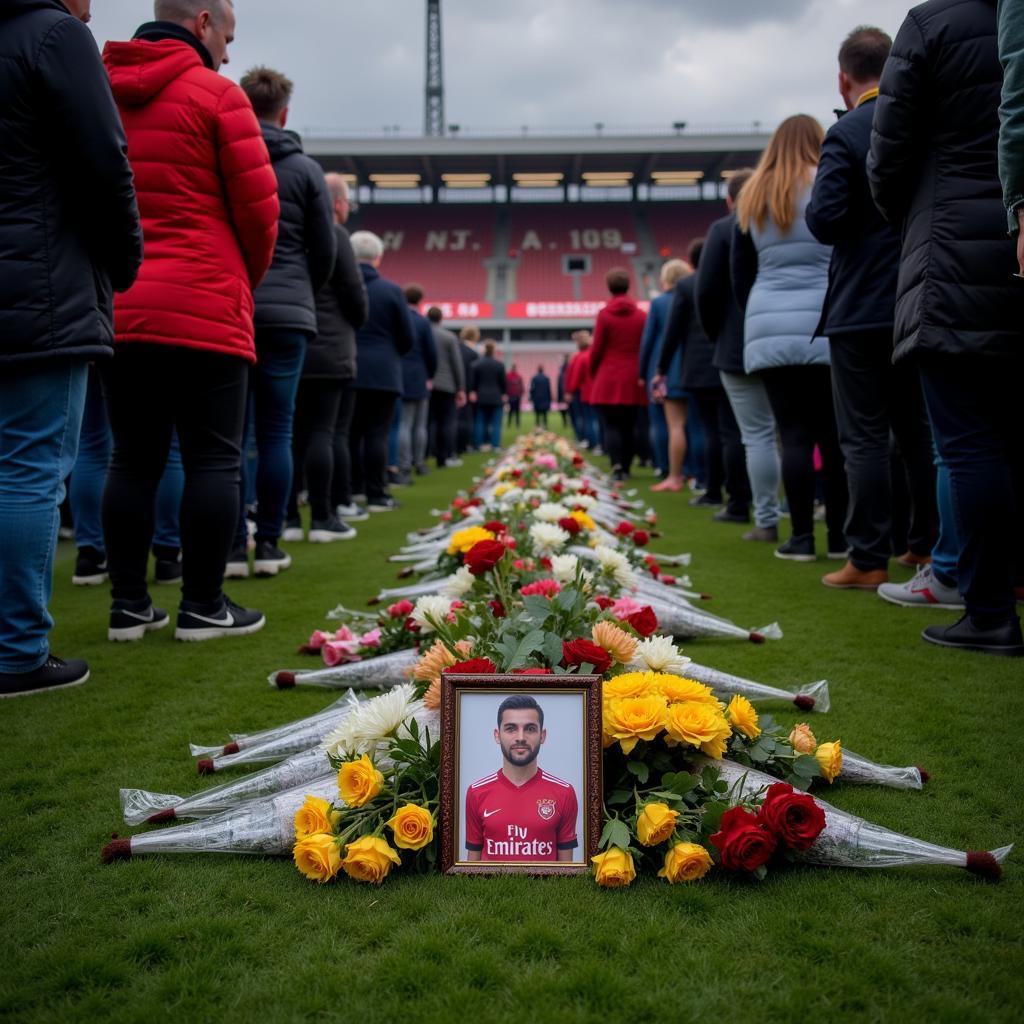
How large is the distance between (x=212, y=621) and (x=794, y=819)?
2.19 metres

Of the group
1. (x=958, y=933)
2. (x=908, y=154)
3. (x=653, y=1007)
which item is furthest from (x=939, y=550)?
(x=653, y=1007)

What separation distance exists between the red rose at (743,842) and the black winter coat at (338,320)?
12.5 ft

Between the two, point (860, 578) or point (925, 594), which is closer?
point (925, 594)

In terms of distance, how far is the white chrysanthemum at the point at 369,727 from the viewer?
1452 mm

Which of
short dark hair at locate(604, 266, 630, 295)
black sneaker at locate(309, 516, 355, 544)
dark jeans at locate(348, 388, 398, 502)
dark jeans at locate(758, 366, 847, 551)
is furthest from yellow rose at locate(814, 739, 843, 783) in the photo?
short dark hair at locate(604, 266, 630, 295)

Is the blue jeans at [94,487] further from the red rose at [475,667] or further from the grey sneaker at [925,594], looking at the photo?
the grey sneaker at [925,594]

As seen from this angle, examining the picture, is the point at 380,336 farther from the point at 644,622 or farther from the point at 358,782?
the point at 358,782

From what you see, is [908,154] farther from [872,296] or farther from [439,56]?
[439,56]

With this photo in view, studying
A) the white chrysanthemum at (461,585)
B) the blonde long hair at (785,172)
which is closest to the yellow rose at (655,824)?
the white chrysanthemum at (461,585)

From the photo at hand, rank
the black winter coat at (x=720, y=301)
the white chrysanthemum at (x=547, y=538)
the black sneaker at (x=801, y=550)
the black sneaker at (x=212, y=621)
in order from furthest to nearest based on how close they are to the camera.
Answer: the black winter coat at (x=720, y=301), the black sneaker at (x=801, y=550), the black sneaker at (x=212, y=621), the white chrysanthemum at (x=547, y=538)

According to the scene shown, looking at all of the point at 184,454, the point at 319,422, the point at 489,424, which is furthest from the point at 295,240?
the point at 489,424

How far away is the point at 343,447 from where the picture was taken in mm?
5863

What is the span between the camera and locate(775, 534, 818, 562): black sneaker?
4371mm

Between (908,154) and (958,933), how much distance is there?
216 centimetres
